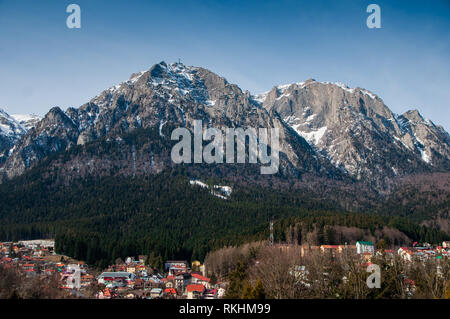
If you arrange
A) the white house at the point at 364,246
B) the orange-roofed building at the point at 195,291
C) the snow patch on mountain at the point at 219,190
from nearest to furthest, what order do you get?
the orange-roofed building at the point at 195,291 < the white house at the point at 364,246 < the snow patch on mountain at the point at 219,190

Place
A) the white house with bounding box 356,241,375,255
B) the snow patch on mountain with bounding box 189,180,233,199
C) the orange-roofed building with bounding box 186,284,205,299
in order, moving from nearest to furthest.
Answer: the orange-roofed building with bounding box 186,284,205,299 → the white house with bounding box 356,241,375,255 → the snow patch on mountain with bounding box 189,180,233,199

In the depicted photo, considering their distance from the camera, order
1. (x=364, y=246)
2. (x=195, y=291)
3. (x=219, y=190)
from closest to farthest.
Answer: (x=195, y=291), (x=364, y=246), (x=219, y=190)

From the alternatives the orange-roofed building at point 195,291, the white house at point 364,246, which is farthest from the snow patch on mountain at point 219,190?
the orange-roofed building at point 195,291

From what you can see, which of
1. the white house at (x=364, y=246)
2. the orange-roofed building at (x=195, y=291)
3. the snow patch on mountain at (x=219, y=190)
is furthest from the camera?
the snow patch on mountain at (x=219, y=190)

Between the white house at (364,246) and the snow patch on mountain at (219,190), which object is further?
the snow patch on mountain at (219,190)

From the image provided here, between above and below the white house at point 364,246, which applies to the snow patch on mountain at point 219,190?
above

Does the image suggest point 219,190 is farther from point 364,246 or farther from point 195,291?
point 195,291

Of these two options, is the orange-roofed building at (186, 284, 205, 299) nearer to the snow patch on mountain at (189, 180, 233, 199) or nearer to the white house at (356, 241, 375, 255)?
the white house at (356, 241, 375, 255)

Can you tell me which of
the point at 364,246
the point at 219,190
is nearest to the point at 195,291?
the point at 364,246

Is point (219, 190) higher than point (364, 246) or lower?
higher

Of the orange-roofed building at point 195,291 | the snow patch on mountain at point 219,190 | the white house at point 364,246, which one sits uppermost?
the snow patch on mountain at point 219,190

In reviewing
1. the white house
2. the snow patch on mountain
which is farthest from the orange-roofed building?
the snow patch on mountain

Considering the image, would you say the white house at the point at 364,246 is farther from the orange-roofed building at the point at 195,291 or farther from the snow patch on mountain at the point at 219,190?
the snow patch on mountain at the point at 219,190
